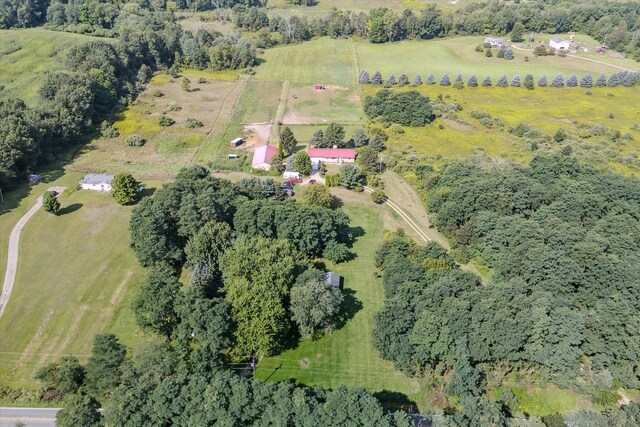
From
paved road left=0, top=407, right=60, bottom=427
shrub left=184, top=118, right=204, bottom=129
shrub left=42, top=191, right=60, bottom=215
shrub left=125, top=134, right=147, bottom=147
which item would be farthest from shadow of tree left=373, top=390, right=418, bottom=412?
shrub left=184, top=118, right=204, bottom=129

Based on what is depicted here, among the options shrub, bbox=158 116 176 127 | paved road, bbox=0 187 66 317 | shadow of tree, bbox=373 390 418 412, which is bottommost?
shrub, bbox=158 116 176 127

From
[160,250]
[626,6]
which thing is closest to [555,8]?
[626,6]

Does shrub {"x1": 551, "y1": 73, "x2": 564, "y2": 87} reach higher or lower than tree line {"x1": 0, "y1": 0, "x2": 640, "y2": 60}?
lower

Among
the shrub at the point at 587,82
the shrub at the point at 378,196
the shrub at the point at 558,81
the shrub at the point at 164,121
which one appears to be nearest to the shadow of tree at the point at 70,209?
the shrub at the point at 164,121

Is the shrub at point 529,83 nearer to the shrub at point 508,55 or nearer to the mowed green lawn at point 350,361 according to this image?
the shrub at point 508,55

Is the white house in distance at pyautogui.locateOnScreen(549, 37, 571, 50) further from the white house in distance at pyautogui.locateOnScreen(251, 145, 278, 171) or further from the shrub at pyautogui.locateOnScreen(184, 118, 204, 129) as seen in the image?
the shrub at pyautogui.locateOnScreen(184, 118, 204, 129)

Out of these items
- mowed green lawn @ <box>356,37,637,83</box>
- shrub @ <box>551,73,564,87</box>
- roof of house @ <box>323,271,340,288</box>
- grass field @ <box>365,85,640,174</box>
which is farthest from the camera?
mowed green lawn @ <box>356,37,637,83</box>
